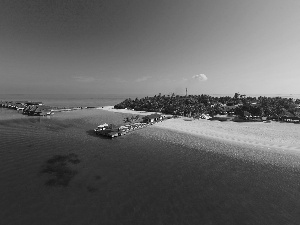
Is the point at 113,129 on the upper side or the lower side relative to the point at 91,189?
upper

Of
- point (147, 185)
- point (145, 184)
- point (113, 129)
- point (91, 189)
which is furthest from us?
point (113, 129)

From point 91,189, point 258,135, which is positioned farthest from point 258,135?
point 91,189

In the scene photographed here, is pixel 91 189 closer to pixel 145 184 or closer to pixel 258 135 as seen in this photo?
pixel 145 184

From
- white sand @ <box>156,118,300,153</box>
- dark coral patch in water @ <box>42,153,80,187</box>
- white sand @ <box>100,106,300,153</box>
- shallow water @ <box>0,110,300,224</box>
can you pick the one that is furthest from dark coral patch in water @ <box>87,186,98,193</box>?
white sand @ <box>156,118,300,153</box>

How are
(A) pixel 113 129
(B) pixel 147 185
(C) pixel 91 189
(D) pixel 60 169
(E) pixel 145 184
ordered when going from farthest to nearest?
(A) pixel 113 129 → (D) pixel 60 169 → (E) pixel 145 184 → (B) pixel 147 185 → (C) pixel 91 189

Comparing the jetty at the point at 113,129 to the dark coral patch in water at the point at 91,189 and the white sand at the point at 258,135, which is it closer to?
the white sand at the point at 258,135

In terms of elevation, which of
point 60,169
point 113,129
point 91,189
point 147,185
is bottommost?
point 147,185

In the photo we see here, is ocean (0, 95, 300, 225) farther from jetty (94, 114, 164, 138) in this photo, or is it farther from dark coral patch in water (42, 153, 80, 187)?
jetty (94, 114, 164, 138)

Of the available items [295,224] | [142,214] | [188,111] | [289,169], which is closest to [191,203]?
[142,214]
